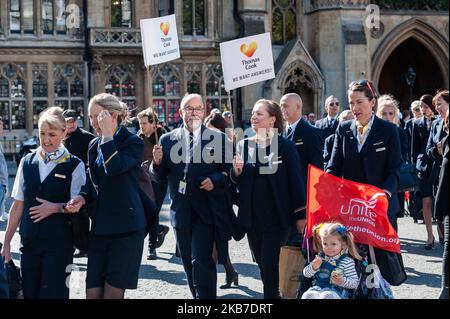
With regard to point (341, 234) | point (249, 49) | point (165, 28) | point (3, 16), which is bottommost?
point (341, 234)

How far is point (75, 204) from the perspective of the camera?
5.08 metres

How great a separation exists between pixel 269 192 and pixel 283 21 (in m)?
20.6

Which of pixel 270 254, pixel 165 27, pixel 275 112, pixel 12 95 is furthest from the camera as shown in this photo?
pixel 12 95

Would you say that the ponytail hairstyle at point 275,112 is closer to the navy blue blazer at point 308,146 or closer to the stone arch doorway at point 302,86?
the navy blue blazer at point 308,146

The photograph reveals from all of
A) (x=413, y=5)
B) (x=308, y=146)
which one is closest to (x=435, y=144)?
(x=308, y=146)

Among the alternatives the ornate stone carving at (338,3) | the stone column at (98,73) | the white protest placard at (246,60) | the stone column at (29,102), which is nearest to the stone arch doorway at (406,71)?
the ornate stone carving at (338,3)

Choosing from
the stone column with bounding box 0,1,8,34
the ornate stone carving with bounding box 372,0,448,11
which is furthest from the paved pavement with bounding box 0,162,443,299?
the ornate stone carving with bounding box 372,0,448,11

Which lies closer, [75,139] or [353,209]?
[353,209]

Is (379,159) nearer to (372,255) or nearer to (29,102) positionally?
(372,255)

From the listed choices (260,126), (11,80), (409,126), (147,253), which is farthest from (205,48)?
(260,126)

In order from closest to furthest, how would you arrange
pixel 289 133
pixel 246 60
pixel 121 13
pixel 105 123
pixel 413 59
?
pixel 105 123 → pixel 289 133 → pixel 246 60 → pixel 121 13 → pixel 413 59

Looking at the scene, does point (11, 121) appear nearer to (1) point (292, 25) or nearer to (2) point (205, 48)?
(2) point (205, 48)

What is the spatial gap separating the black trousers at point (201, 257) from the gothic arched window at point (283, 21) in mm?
20195

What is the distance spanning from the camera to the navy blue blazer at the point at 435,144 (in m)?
8.88
